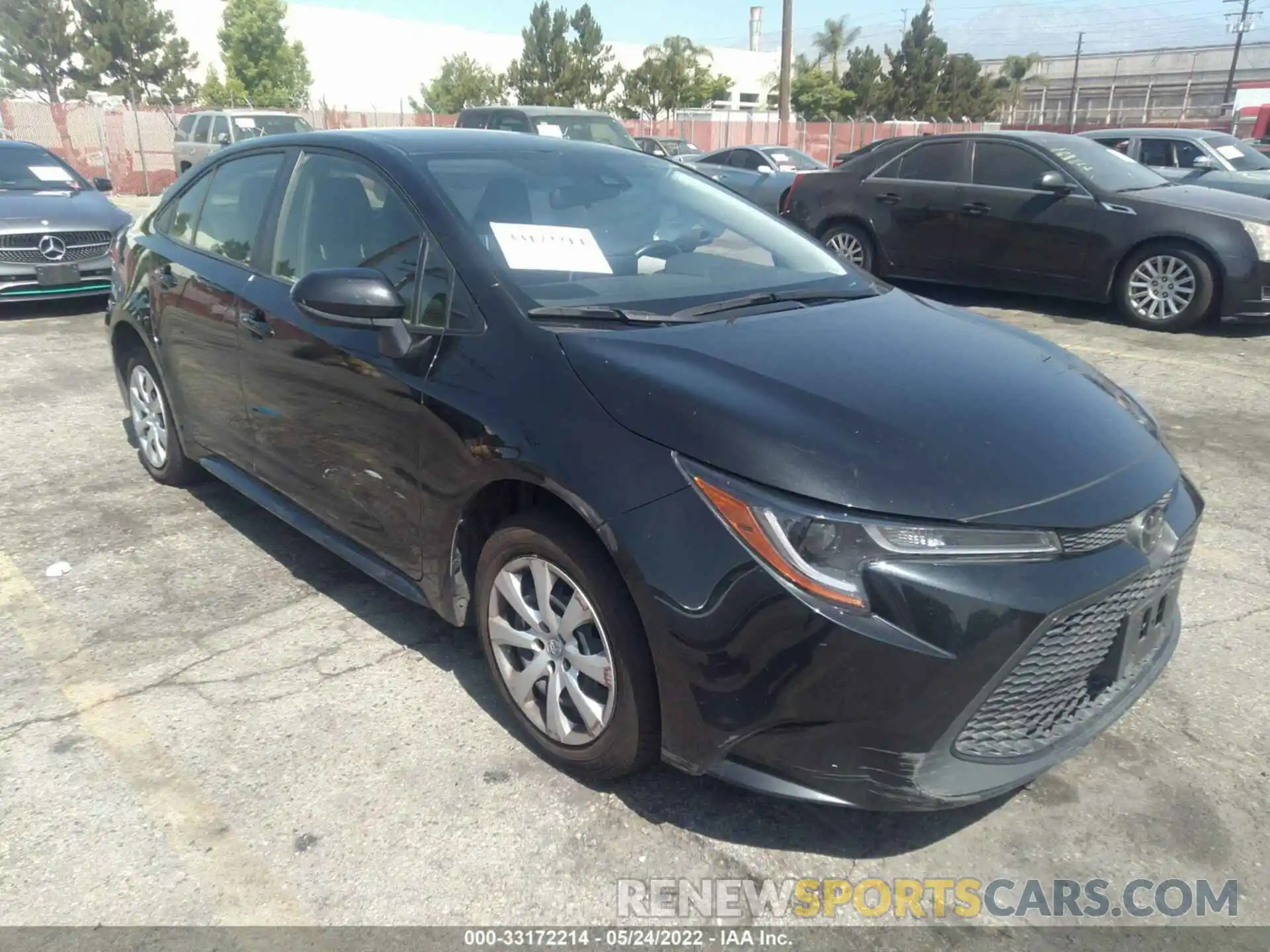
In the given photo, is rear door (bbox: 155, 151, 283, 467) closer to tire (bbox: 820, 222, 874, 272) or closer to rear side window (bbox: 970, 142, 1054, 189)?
tire (bbox: 820, 222, 874, 272)

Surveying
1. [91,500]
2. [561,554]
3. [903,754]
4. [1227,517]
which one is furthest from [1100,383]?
[91,500]

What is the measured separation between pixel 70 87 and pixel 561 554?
179ft

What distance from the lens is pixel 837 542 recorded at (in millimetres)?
2135

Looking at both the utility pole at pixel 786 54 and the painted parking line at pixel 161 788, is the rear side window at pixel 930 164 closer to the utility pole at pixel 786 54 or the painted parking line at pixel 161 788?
the painted parking line at pixel 161 788

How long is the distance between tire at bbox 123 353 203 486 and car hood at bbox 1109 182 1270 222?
7.30 meters

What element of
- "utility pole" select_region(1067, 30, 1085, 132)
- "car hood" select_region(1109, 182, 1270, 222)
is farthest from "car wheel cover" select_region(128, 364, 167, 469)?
"utility pole" select_region(1067, 30, 1085, 132)

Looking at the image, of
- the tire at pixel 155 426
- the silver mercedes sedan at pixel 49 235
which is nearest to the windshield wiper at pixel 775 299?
the tire at pixel 155 426

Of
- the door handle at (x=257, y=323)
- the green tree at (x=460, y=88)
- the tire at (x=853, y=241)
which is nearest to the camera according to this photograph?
the door handle at (x=257, y=323)

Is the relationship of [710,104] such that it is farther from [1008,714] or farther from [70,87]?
[1008,714]

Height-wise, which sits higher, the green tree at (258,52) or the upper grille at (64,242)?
the green tree at (258,52)

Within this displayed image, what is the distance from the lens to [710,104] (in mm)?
56438

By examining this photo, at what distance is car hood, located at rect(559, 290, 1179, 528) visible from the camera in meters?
2.22

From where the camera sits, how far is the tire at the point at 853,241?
387 inches

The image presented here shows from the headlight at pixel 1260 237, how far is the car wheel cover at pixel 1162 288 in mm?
450
